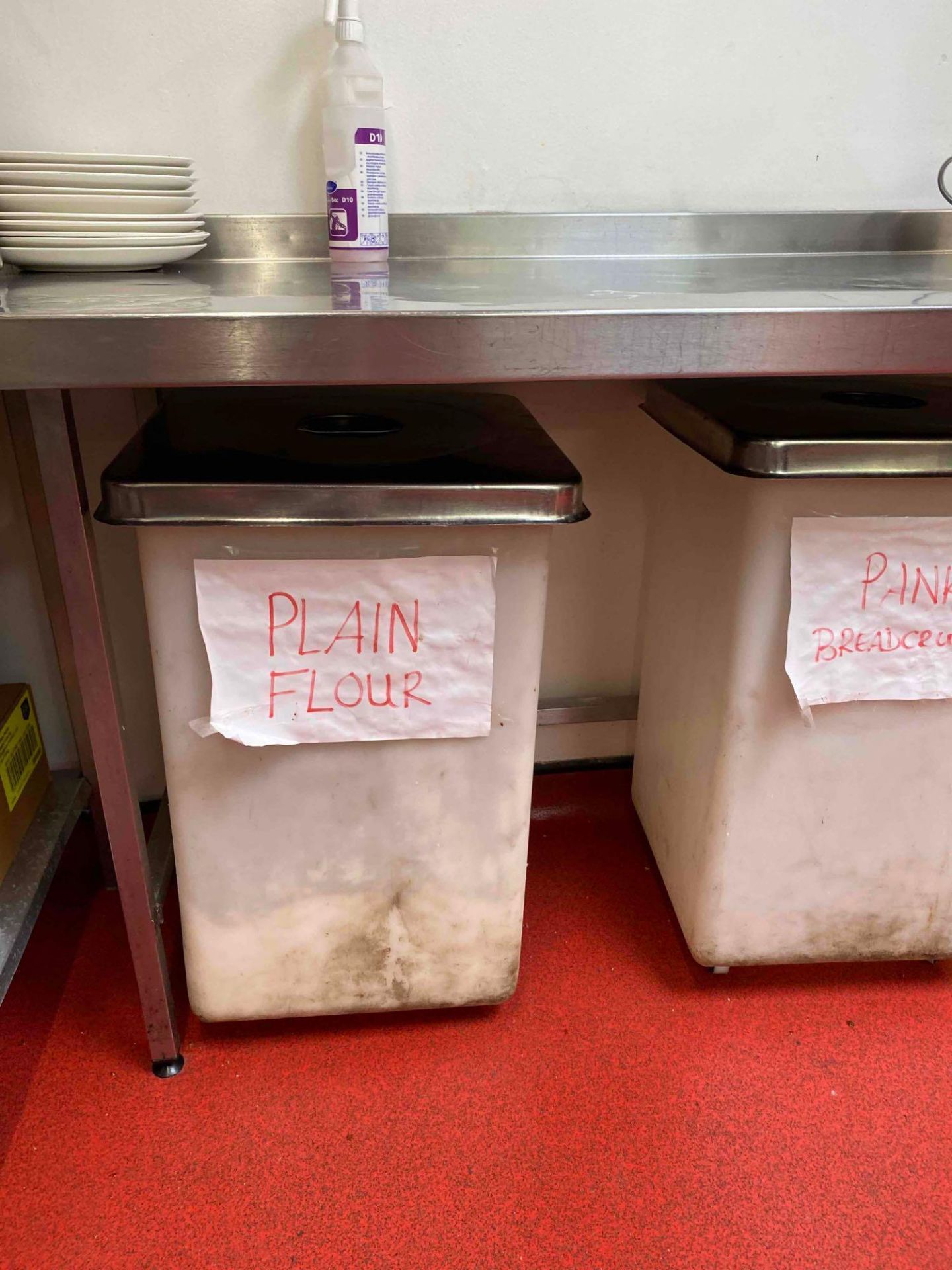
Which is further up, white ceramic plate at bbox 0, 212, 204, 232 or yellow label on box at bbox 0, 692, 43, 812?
white ceramic plate at bbox 0, 212, 204, 232

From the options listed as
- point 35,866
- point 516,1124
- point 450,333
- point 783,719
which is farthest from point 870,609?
point 35,866

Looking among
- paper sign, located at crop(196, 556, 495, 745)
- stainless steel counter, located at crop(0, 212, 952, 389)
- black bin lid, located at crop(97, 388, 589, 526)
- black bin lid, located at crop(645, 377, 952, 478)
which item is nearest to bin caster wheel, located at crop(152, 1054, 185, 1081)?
paper sign, located at crop(196, 556, 495, 745)

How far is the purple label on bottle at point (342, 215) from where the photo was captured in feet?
3.89

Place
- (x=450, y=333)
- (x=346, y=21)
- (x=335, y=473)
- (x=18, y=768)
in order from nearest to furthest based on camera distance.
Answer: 1. (x=450, y=333)
2. (x=335, y=473)
3. (x=346, y=21)
4. (x=18, y=768)

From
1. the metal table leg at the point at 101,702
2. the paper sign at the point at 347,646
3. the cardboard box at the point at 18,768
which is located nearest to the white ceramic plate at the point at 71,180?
the metal table leg at the point at 101,702

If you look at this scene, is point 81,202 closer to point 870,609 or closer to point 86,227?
point 86,227

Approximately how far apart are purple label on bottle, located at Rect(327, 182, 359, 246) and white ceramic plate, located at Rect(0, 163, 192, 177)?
208 mm

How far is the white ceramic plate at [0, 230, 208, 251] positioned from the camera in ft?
3.38

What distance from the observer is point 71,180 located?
1015mm

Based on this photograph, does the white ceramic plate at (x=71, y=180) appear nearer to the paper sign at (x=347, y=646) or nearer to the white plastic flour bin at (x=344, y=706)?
the white plastic flour bin at (x=344, y=706)

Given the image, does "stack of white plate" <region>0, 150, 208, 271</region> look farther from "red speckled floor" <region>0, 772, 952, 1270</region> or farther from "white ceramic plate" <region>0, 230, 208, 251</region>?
"red speckled floor" <region>0, 772, 952, 1270</region>

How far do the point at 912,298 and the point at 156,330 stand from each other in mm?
682

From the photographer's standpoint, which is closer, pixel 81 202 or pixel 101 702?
pixel 101 702

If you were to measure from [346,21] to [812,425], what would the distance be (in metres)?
0.78
